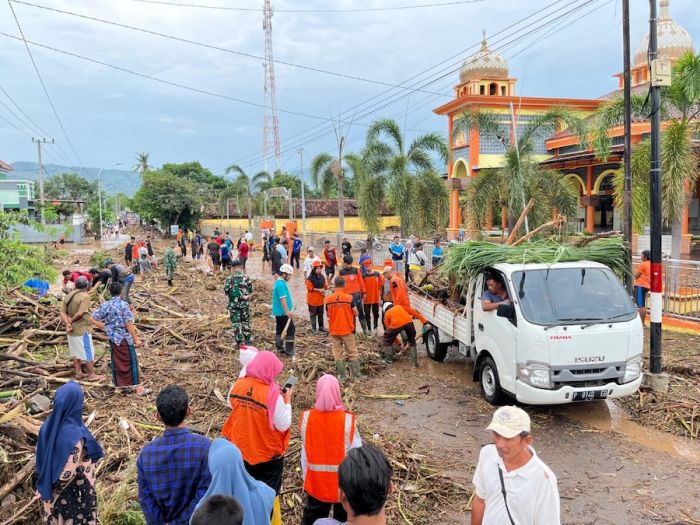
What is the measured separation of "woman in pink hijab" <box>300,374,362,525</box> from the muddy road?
173 cm

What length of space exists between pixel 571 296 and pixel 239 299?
212 inches

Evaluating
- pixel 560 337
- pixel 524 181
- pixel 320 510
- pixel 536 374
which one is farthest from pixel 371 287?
pixel 524 181

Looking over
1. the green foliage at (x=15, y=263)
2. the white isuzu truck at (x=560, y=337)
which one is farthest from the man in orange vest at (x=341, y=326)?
the green foliage at (x=15, y=263)

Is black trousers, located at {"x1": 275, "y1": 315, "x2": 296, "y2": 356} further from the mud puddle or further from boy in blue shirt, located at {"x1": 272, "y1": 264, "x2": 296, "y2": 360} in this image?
the mud puddle

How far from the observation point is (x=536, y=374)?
6.26 meters

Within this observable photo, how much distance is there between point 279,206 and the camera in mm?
52844

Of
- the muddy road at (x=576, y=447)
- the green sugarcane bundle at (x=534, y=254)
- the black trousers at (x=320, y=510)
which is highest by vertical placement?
the green sugarcane bundle at (x=534, y=254)

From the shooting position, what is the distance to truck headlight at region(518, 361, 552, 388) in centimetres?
621

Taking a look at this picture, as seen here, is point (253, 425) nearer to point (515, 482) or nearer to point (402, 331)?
point (515, 482)

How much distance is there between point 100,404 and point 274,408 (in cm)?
451

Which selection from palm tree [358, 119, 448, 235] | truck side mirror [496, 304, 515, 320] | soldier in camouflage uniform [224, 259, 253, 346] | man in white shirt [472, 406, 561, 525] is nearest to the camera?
man in white shirt [472, 406, 561, 525]

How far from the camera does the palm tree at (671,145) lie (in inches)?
476

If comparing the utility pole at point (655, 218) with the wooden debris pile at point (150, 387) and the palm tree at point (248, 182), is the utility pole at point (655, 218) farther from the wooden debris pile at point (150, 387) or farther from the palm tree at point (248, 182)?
the palm tree at point (248, 182)

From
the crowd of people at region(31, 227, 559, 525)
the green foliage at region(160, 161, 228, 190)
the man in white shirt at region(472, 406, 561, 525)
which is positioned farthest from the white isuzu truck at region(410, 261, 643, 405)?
the green foliage at region(160, 161, 228, 190)
